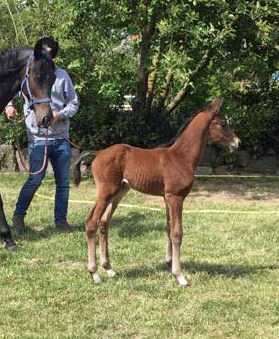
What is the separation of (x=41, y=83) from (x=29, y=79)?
0.17 meters

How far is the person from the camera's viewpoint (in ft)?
21.3

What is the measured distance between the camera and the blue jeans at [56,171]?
6.66 m

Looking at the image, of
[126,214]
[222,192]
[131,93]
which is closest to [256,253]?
[126,214]

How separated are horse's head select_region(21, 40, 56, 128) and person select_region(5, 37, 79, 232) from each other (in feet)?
3.18

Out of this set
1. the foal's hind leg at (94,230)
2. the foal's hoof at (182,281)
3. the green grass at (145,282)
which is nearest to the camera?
the green grass at (145,282)

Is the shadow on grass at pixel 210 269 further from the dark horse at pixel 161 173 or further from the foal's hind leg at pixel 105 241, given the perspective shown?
the dark horse at pixel 161 173

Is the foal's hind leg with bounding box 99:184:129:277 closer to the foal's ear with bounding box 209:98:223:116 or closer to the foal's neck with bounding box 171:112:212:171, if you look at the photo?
the foal's neck with bounding box 171:112:212:171

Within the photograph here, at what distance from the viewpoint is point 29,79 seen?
537cm

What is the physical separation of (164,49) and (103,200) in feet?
15.6

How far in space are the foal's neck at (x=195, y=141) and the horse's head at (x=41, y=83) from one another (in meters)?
1.22

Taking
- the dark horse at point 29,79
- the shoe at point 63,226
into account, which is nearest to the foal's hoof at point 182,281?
the dark horse at point 29,79

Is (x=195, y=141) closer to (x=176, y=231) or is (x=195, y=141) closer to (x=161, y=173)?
(x=161, y=173)

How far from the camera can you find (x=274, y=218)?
7523 mm

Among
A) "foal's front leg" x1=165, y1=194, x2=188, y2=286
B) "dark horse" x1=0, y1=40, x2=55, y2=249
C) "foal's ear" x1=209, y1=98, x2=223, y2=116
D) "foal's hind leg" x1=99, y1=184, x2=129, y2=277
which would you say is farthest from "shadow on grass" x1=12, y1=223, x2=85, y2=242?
"foal's ear" x1=209, y1=98, x2=223, y2=116
